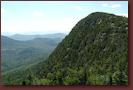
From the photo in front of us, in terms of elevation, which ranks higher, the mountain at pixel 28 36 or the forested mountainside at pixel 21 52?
the mountain at pixel 28 36

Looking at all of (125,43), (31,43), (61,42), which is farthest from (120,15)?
(31,43)

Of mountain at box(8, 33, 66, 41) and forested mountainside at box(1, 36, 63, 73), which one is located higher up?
mountain at box(8, 33, 66, 41)

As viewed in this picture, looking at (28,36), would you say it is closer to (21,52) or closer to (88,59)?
(21,52)

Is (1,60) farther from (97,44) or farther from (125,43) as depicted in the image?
(125,43)

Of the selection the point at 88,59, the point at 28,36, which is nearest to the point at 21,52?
the point at 28,36
